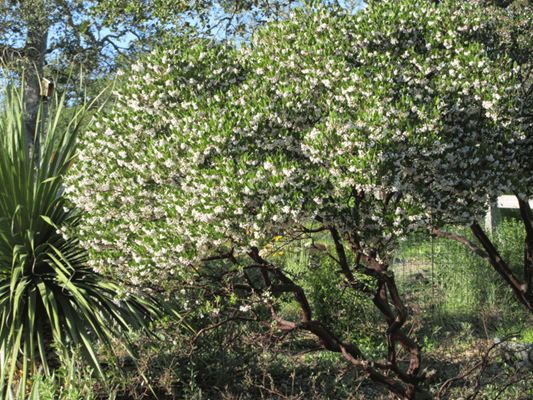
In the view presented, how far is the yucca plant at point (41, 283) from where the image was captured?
375 cm

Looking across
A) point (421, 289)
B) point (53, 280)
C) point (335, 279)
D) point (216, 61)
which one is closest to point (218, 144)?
point (216, 61)

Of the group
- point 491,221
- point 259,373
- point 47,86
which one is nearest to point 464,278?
point 491,221

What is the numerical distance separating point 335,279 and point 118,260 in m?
3.35

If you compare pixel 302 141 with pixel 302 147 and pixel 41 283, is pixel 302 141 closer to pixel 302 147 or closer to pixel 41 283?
pixel 302 147

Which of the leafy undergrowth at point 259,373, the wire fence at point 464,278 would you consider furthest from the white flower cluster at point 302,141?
the wire fence at point 464,278

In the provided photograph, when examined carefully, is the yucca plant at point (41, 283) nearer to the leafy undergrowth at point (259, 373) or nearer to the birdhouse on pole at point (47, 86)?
the leafy undergrowth at point (259, 373)

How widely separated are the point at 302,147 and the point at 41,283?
266 cm

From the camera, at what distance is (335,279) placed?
5.73 m

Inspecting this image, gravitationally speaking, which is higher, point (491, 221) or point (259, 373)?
point (491, 221)

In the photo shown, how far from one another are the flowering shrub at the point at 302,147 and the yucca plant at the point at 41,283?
1.02 m

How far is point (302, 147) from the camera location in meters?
2.83

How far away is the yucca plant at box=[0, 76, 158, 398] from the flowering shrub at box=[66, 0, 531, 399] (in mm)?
1022

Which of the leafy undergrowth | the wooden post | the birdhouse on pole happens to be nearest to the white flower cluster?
the leafy undergrowth

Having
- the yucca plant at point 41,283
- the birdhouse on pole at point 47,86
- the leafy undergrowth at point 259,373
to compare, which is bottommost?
the leafy undergrowth at point 259,373
